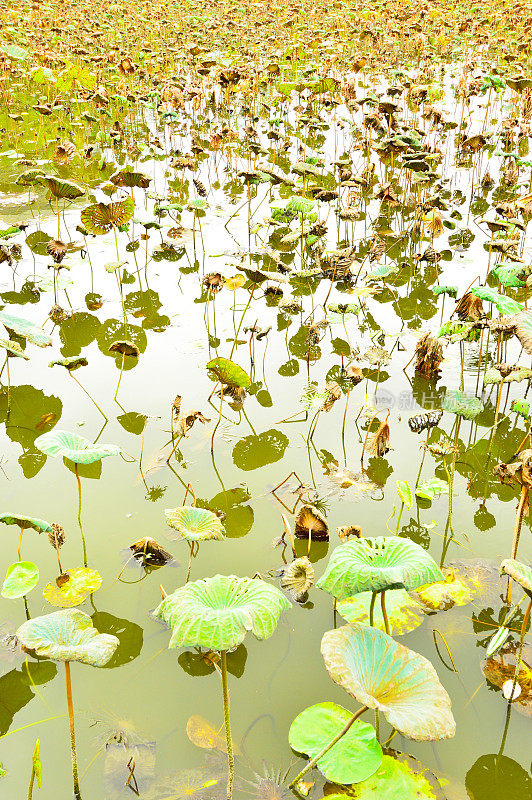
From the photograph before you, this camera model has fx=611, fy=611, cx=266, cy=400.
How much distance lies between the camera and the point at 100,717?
5.68ft

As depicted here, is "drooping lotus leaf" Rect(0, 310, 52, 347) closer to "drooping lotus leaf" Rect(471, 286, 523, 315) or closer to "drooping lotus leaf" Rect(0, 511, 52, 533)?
"drooping lotus leaf" Rect(0, 511, 52, 533)

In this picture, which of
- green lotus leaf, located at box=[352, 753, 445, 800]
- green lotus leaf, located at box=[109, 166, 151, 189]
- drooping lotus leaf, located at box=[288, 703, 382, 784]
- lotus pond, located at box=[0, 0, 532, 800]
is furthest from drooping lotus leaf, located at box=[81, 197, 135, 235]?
green lotus leaf, located at box=[352, 753, 445, 800]

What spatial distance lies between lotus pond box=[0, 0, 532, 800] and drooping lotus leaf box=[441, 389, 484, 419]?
22mm

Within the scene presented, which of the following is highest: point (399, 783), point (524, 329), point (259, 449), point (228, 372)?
point (524, 329)

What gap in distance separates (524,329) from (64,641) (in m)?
1.88

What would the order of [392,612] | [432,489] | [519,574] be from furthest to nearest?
[432,489]
[392,612]
[519,574]

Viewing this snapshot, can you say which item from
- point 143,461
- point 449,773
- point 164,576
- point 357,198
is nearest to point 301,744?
point 449,773

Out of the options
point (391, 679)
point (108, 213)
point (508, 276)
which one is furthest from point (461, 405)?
point (108, 213)

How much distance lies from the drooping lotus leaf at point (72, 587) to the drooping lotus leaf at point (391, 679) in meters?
0.99

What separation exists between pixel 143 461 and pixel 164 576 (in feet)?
2.20

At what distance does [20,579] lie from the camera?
2.06 metres

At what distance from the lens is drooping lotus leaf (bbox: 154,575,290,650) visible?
145 centimetres

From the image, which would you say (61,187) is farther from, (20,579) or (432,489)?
(432,489)

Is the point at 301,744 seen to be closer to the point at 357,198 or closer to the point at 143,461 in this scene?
the point at 143,461
